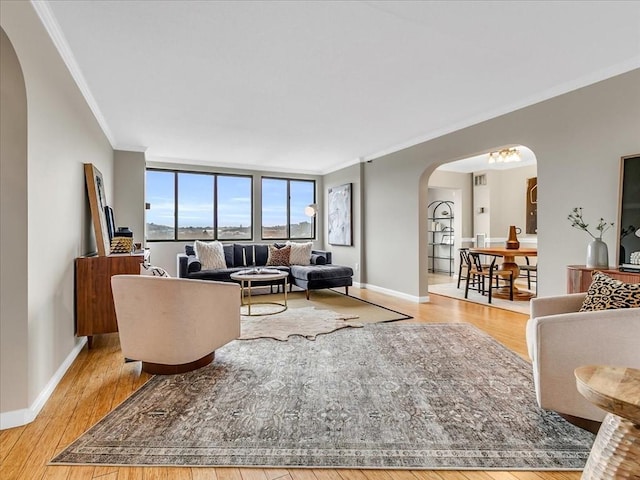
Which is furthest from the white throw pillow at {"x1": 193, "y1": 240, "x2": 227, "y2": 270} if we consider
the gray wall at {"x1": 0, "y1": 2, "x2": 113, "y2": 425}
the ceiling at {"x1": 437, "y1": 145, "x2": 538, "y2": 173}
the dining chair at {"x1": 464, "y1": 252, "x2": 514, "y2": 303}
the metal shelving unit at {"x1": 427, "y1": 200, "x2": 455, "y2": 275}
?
the metal shelving unit at {"x1": 427, "y1": 200, "x2": 455, "y2": 275}

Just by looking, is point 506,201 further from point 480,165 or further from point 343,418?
point 343,418

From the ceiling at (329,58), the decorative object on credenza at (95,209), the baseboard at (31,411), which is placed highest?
the ceiling at (329,58)

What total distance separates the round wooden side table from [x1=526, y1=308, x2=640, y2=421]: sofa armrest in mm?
529

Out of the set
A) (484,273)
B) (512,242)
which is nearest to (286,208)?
(484,273)

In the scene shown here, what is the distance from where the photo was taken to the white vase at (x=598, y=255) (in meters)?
2.98

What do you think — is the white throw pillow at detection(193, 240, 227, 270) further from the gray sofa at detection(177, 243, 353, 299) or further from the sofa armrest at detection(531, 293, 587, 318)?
the sofa armrest at detection(531, 293, 587, 318)

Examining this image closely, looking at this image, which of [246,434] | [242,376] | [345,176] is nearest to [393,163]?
[345,176]

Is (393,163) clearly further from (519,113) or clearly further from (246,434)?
(246,434)

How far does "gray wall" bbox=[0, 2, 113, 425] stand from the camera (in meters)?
1.97

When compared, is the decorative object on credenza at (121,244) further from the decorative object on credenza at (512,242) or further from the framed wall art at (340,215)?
the decorative object on credenza at (512,242)

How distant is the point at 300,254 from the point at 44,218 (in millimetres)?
4501

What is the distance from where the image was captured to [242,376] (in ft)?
8.65

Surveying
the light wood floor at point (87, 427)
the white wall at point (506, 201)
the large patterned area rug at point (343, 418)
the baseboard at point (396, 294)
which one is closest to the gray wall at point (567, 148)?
the light wood floor at point (87, 427)

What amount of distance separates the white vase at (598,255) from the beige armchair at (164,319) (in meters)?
3.23
